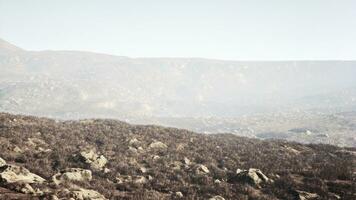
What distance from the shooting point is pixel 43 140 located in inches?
→ 922

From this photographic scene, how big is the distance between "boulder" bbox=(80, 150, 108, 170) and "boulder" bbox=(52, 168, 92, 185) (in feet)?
6.72

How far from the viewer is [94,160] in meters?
20.2

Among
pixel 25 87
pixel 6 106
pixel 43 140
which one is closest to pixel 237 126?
pixel 6 106

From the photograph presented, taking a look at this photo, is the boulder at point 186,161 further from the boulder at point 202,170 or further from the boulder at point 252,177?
the boulder at point 252,177

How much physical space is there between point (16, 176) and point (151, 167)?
26.3 feet

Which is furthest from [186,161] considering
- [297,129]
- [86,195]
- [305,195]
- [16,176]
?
[297,129]

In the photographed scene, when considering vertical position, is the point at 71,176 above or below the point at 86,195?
below

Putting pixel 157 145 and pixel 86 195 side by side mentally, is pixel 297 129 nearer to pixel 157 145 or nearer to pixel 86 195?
pixel 157 145

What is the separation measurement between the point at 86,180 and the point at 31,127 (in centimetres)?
1077

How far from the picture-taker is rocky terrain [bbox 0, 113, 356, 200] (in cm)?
1518

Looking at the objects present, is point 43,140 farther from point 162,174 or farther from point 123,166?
point 162,174

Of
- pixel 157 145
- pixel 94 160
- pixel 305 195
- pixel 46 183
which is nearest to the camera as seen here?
pixel 46 183

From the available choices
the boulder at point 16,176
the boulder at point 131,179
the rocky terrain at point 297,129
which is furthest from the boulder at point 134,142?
the rocky terrain at point 297,129

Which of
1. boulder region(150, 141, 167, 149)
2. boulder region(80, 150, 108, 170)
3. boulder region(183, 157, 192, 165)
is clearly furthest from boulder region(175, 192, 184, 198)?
boulder region(150, 141, 167, 149)
